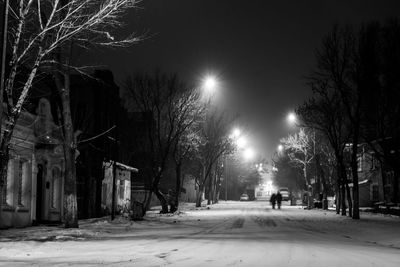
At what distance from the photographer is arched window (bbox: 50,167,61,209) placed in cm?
2808

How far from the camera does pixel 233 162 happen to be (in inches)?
3861

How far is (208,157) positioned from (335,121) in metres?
21.4

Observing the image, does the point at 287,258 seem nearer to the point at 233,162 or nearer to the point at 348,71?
the point at 348,71

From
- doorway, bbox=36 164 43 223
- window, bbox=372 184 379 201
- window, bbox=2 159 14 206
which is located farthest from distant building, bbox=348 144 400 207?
window, bbox=2 159 14 206

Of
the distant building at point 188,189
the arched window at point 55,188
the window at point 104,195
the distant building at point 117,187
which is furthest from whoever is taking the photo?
the distant building at point 188,189

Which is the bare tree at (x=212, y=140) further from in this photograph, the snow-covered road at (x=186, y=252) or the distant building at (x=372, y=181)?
the snow-covered road at (x=186, y=252)

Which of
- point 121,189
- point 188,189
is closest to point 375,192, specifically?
point 121,189

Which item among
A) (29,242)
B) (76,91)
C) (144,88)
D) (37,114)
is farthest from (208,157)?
(29,242)

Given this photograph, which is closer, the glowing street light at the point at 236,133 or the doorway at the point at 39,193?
the doorway at the point at 39,193

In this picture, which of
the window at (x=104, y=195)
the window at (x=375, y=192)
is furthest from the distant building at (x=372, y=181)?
the window at (x=104, y=195)

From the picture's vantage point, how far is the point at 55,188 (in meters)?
28.4

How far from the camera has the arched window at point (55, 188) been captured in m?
28.1

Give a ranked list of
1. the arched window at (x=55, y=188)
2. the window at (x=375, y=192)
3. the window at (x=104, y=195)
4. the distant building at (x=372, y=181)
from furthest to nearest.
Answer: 1. the window at (x=375, y=192)
2. the distant building at (x=372, y=181)
3. the window at (x=104, y=195)
4. the arched window at (x=55, y=188)

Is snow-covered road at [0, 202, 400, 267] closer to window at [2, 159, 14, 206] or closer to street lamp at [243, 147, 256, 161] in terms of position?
window at [2, 159, 14, 206]
